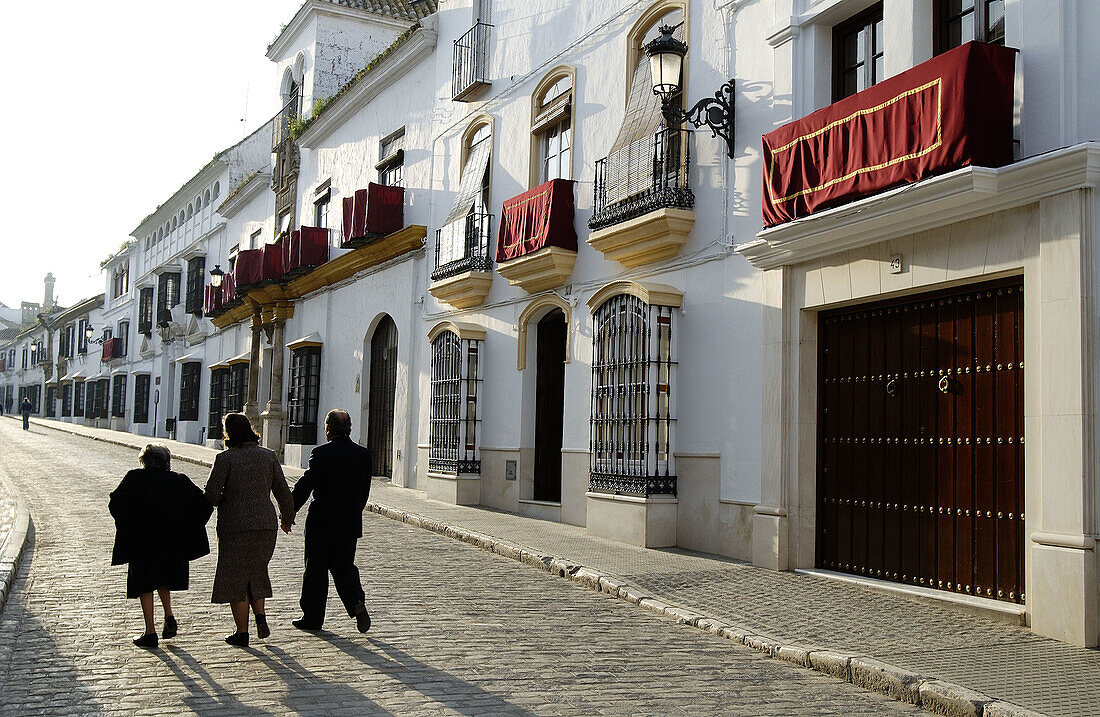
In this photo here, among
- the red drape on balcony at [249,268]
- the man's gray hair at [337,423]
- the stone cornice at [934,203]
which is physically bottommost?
the man's gray hair at [337,423]

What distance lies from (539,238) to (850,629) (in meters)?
7.91

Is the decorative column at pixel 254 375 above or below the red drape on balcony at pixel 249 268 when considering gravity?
below

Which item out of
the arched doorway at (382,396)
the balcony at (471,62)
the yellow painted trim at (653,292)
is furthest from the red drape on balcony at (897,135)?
the arched doorway at (382,396)

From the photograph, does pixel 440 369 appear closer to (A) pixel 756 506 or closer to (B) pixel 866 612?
(A) pixel 756 506

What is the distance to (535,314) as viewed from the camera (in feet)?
48.9

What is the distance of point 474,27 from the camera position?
1659 cm

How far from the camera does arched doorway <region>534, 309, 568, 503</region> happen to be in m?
14.9

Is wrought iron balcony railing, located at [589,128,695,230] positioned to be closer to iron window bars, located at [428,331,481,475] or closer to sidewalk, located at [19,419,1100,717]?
sidewalk, located at [19,419,1100,717]

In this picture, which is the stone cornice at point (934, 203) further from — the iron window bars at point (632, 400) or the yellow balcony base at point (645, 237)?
the iron window bars at point (632, 400)

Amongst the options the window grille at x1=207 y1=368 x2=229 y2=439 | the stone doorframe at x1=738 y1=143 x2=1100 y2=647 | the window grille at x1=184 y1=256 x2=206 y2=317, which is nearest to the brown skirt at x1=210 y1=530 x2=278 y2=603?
the stone doorframe at x1=738 y1=143 x2=1100 y2=647

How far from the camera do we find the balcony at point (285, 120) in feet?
89.4

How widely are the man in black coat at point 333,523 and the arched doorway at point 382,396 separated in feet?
42.6

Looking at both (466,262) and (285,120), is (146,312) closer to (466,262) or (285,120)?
(285,120)

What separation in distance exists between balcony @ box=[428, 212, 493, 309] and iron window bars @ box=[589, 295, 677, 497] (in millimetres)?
3946
